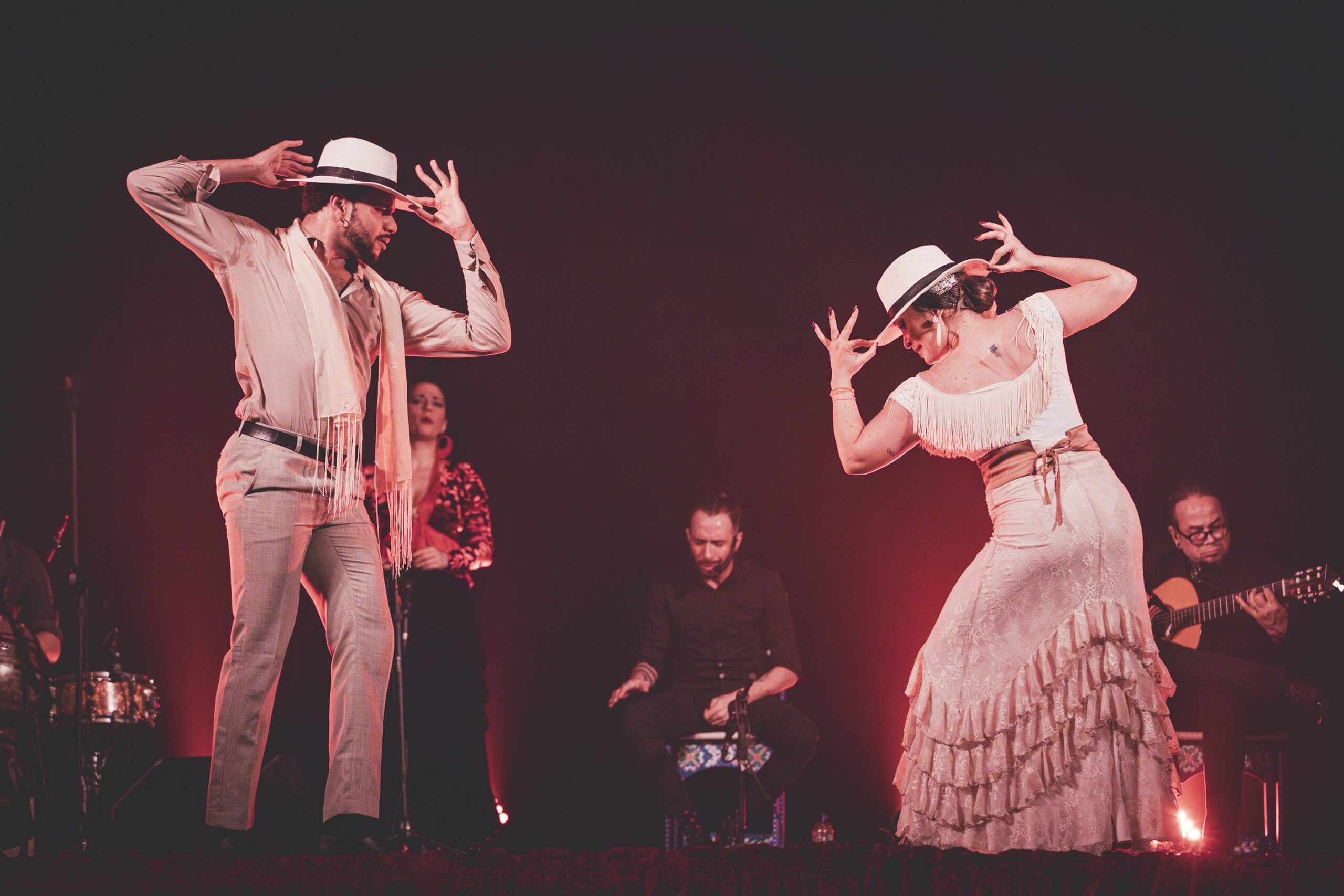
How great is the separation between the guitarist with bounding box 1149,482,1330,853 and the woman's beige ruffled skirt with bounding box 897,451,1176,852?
6.12 feet

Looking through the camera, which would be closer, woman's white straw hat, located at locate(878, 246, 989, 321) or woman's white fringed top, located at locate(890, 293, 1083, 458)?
woman's white fringed top, located at locate(890, 293, 1083, 458)


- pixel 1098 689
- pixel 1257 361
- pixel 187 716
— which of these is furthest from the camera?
pixel 187 716

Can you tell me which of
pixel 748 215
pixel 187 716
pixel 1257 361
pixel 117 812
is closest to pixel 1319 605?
pixel 1257 361

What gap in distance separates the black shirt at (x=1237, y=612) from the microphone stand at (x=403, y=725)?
335 centimetres

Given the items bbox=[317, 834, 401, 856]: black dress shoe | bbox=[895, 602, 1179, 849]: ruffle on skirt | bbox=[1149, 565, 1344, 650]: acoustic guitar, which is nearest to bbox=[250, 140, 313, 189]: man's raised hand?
bbox=[317, 834, 401, 856]: black dress shoe

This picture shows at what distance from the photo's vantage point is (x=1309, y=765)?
15.5 ft

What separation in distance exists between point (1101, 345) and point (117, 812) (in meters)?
4.62

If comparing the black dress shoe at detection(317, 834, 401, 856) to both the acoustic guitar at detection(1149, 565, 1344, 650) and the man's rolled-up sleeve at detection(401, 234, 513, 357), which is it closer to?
the man's rolled-up sleeve at detection(401, 234, 513, 357)

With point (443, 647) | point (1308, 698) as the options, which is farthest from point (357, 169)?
point (1308, 698)

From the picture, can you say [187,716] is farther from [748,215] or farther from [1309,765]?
[1309,765]

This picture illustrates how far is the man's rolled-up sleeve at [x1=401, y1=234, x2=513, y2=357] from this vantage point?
10.7 ft

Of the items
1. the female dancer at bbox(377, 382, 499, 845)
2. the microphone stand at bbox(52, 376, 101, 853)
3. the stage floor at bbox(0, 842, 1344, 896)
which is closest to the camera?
the stage floor at bbox(0, 842, 1344, 896)

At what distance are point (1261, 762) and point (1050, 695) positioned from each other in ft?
8.07

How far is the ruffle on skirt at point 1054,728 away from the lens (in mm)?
2680
